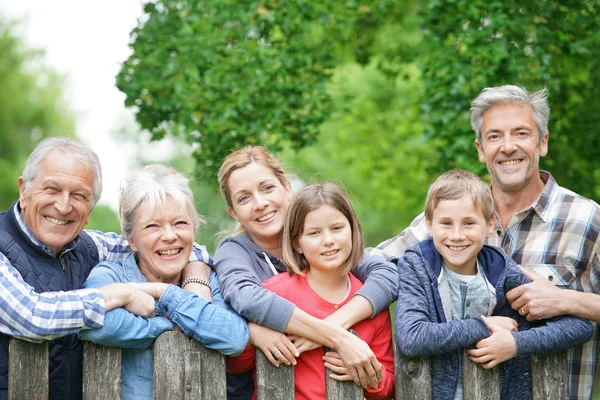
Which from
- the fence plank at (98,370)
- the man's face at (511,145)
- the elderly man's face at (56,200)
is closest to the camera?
the fence plank at (98,370)

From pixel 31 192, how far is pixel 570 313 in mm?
2437

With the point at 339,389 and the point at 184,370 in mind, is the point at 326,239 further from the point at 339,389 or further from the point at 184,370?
the point at 184,370

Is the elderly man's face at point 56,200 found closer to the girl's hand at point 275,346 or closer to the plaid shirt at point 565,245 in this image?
the girl's hand at point 275,346

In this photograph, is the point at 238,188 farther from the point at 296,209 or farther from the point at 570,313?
the point at 570,313

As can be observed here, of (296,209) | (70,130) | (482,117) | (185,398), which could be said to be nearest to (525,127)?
(482,117)

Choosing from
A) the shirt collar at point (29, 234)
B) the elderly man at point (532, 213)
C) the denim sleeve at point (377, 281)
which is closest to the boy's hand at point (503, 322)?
the denim sleeve at point (377, 281)

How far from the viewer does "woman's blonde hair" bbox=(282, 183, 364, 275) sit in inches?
130

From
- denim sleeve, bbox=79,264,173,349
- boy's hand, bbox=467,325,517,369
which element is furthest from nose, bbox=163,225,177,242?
boy's hand, bbox=467,325,517,369

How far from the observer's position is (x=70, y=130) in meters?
20.4

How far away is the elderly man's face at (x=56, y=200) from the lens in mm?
3170

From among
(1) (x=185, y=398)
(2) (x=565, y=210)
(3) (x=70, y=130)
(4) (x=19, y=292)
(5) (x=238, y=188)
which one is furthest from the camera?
(3) (x=70, y=130)

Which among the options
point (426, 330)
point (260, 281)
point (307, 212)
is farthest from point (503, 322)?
point (260, 281)

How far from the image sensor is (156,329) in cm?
298

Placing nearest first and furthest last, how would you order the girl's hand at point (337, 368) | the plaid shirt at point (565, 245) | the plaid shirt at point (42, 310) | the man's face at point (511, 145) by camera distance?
1. the plaid shirt at point (42, 310)
2. the girl's hand at point (337, 368)
3. the plaid shirt at point (565, 245)
4. the man's face at point (511, 145)
